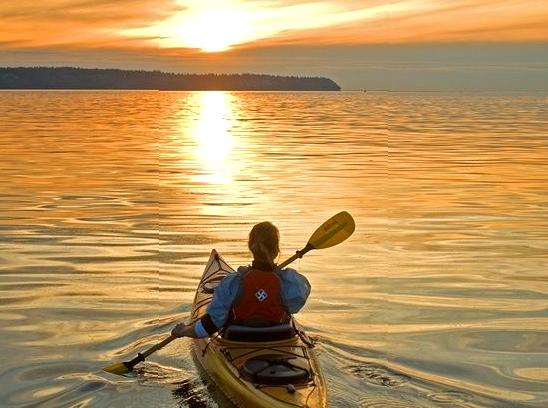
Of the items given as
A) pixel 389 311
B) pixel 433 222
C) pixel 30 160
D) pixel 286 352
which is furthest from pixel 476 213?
pixel 30 160

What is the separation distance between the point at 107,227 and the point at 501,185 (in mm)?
11630

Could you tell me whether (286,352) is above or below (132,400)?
above

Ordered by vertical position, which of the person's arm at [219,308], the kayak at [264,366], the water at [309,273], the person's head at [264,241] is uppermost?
the person's head at [264,241]

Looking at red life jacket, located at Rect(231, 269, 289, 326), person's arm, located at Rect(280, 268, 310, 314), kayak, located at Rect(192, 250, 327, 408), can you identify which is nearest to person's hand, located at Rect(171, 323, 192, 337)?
kayak, located at Rect(192, 250, 327, 408)

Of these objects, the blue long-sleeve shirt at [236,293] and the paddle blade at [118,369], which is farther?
the paddle blade at [118,369]

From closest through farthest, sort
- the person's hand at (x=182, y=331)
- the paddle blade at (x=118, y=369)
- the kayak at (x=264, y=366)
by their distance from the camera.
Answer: the kayak at (x=264, y=366)
the person's hand at (x=182, y=331)
the paddle blade at (x=118, y=369)

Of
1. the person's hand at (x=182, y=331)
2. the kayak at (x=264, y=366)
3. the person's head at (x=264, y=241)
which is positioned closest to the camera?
the kayak at (x=264, y=366)

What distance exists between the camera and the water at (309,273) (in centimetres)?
916

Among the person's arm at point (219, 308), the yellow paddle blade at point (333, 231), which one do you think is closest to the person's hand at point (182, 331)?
the person's arm at point (219, 308)

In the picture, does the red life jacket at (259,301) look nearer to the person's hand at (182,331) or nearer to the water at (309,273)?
the person's hand at (182,331)

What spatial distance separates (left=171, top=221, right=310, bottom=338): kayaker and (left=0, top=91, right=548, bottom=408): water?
0.82 metres

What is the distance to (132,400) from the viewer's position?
28.6ft

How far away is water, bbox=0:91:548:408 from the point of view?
9164 millimetres

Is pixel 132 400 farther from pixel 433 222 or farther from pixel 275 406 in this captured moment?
pixel 433 222
